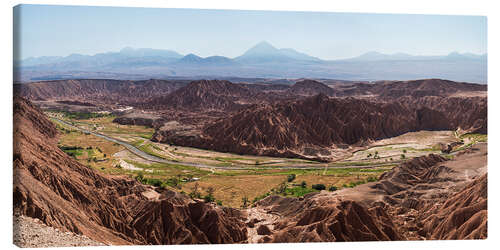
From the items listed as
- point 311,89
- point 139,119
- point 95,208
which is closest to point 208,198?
point 95,208

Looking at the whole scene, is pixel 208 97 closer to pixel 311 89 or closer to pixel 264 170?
pixel 311 89

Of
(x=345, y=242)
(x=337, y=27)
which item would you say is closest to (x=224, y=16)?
(x=337, y=27)

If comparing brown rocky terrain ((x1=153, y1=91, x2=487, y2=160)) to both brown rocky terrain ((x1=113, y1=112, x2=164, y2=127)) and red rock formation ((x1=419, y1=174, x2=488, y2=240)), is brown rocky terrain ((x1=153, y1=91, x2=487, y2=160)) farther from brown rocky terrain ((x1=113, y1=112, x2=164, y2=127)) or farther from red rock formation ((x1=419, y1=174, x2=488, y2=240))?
red rock formation ((x1=419, y1=174, x2=488, y2=240))

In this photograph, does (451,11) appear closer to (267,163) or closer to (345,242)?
(345,242)

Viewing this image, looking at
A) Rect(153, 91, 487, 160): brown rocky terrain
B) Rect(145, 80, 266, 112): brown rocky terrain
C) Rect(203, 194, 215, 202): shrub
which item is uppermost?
Rect(145, 80, 266, 112): brown rocky terrain

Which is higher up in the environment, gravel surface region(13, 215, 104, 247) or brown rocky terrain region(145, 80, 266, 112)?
brown rocky terrain region(145, 80, 266, 112)

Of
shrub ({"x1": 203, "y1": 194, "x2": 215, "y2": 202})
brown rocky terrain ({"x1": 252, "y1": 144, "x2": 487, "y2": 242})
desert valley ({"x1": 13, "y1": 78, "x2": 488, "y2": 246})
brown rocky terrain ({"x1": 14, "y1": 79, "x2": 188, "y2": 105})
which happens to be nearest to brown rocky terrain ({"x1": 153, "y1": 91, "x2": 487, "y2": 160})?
desert valley ({"x1": 13, "y1": 78, "x2": 488, "y2": 246})

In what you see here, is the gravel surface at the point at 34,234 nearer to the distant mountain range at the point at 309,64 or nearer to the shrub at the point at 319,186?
the distant mountain range at the point at 309,64
